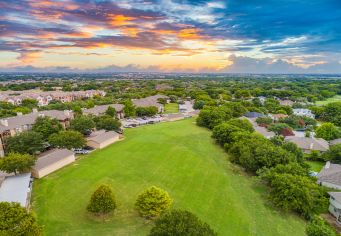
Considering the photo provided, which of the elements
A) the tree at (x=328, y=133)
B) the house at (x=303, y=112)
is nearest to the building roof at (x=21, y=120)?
the tree at (x=328, y=133)

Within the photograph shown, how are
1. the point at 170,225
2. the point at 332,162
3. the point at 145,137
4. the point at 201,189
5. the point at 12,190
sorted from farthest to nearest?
1. the point at 145,137
2. the point at 332,162
3. the point at 201,189
4. the point at 12,190
5. the point at 170,225

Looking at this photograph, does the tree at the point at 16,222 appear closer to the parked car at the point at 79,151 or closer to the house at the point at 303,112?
the parked car at the point at 79,151

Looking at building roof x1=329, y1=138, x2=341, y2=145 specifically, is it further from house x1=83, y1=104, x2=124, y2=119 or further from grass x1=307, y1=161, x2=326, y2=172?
house x1=83, y1=104, x2=124, y2=119

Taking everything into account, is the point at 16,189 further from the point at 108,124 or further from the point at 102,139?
the point at 108,124

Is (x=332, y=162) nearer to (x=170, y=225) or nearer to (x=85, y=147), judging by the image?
(x=170, y=225)

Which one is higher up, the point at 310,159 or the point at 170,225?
the point at 170,225

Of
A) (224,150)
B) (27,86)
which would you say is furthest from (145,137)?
(27,86)
